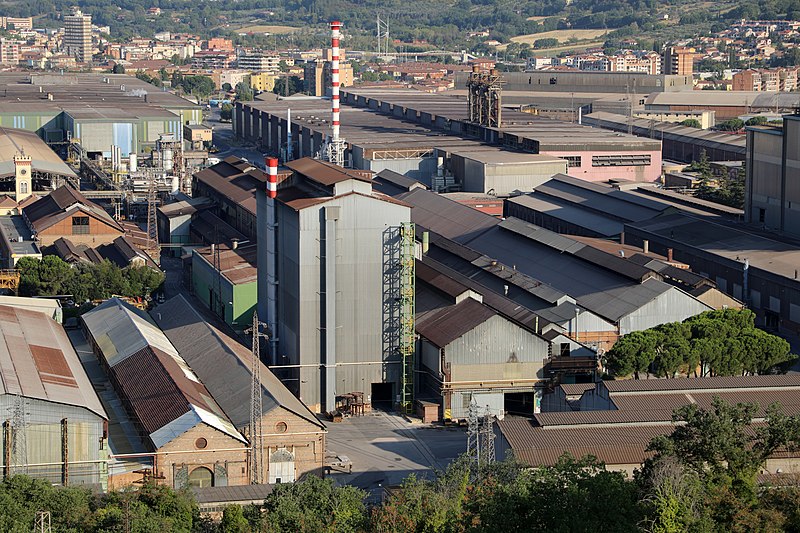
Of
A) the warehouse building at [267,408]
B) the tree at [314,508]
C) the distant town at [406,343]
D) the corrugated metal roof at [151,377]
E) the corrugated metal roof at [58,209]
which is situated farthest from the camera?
the corrugated metal roof at [58,209]

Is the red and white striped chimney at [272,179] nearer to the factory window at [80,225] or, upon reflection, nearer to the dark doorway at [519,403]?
the dark doorway at [519,403]

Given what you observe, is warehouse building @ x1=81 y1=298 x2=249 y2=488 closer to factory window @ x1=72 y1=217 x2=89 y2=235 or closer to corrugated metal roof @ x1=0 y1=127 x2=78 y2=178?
factory window @ x1=72 y1=217 x2=89 y2=235

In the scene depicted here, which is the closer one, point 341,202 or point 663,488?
point 663,488

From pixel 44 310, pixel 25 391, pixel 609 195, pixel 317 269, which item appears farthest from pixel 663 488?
pixel 609 195

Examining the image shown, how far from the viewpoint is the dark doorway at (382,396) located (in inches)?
1160

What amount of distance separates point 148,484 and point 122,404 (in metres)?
6.70

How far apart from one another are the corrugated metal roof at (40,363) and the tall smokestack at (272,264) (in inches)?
167

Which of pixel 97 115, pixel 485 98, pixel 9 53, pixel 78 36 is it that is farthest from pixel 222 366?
pixel 78 36

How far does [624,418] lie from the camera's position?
24.1 meters

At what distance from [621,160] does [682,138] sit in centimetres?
1533

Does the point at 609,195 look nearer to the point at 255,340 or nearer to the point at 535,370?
the point at 535,370

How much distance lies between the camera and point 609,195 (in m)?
46.1

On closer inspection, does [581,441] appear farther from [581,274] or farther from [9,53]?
[9,53]

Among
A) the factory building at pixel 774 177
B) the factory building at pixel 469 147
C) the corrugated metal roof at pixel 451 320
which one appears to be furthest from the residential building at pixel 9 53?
the corrugated metal roof at pixel 451 320
